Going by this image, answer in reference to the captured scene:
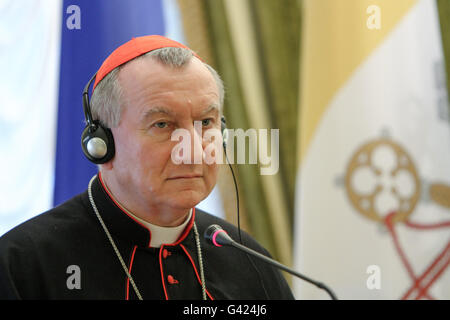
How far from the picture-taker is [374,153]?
257 centimetres

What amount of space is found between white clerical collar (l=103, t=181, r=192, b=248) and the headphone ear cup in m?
0.17

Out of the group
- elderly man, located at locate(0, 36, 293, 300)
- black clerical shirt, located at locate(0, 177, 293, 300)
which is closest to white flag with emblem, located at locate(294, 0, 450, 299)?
black clerical shirt, located at locate(0, 177, 293, 300)

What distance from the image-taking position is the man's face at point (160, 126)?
1.48m

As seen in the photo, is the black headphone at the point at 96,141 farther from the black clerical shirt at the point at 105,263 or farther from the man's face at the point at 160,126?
the black clerical shirt at the point at 105,263

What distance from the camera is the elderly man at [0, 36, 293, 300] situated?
148 cm

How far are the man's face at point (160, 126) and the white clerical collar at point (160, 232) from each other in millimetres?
133

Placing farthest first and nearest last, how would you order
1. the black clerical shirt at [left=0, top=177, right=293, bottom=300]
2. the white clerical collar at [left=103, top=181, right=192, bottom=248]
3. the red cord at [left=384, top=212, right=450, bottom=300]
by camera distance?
the red cord at [left=384, top=212, right=450, bottom=300], the white clerical collar at [left=103, top=181, right=192, bottom=248], the black clerical shirt at [left=0, top=177, right=293, bottom=300]

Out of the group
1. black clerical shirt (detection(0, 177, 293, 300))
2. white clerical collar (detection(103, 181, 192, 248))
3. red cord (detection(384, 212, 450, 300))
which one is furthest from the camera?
red cord (detection(384, 212, 450, 300))

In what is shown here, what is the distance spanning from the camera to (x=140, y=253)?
1.64 m

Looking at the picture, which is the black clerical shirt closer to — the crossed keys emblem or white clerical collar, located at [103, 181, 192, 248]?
white clerical collar, located at [103, 181, 192, 248]

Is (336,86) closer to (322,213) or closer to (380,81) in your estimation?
(380,81)

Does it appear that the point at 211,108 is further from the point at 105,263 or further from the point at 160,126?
the point at 105,263

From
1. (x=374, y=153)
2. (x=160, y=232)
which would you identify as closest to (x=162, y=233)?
(x=160, y=232)

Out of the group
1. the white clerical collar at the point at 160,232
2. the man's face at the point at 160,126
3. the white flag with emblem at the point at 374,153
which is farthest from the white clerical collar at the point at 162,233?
the white flag with emblem at the point at 374,153
